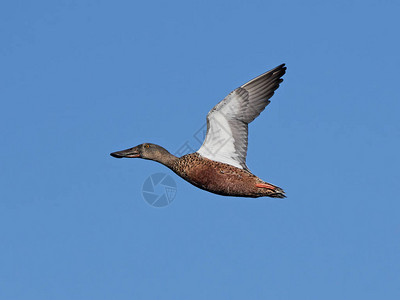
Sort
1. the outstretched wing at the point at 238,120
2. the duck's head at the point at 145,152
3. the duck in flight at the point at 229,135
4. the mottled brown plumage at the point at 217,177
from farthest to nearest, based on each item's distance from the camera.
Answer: the duck's head at the point at 145,152 → the outstretched wing at the point at 238,120 → the duck in flight at the point at 229,135 → the mottled brown plumage at the point at 217,177

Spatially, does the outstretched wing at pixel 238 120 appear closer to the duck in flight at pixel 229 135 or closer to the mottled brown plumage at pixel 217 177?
the duck in flight at pixel 229 135

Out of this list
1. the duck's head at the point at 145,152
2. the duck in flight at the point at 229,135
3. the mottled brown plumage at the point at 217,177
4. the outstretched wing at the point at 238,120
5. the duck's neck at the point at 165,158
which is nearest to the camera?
the mottled brown plumage at the point at 217,177

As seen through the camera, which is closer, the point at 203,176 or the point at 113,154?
the point at 203,176

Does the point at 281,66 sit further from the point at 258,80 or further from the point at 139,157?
the point at 139,157

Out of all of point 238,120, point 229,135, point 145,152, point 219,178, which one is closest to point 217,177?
point 219,178

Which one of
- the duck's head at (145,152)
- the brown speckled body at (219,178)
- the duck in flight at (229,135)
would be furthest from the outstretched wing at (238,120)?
the duck's head at (145,152)

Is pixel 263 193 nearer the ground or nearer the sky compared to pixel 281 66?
nearer the ground

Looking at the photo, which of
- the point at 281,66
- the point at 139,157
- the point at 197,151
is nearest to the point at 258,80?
the point at 281,66

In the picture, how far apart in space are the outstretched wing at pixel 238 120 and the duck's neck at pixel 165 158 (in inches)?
27.1

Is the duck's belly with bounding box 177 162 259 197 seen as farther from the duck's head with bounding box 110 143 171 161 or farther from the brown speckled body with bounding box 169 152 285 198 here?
the duck's head with bounding box 110 143 171 161

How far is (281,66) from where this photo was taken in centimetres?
1742

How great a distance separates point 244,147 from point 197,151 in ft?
3.60

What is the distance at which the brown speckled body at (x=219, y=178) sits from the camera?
54.8 feet

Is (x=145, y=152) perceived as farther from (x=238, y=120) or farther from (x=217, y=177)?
(x=238, y=120)
